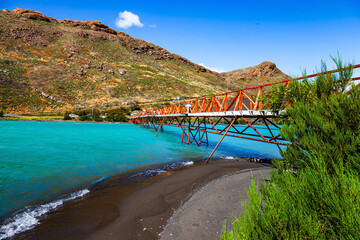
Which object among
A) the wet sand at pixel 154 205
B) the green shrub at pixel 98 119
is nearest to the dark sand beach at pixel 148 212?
the wet sand at pixel 154 205

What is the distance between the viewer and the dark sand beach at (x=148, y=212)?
4.01 meters

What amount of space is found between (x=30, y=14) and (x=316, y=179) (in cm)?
18644

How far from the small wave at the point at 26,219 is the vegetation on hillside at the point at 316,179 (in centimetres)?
518

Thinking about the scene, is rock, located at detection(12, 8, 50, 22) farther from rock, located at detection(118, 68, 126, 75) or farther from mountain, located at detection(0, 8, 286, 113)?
rock, located at detection(118, 68, 126, 75)

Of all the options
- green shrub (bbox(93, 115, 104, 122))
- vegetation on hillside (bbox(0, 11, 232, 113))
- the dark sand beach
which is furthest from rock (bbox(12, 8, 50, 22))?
the dark sand beach

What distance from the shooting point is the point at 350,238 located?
1406mm

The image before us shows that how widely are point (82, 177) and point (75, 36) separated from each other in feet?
453

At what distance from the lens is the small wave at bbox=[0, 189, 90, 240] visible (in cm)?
417

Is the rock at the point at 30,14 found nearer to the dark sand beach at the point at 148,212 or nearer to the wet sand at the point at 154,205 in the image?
the dark sand beach at the point at 148,212

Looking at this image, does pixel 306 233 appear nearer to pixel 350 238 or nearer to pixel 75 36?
pixel 350 238

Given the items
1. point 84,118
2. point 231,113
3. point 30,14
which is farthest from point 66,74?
point 30,14

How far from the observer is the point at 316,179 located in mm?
2029

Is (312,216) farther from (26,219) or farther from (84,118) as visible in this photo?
(84,118)

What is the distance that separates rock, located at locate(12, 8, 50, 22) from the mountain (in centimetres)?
182
